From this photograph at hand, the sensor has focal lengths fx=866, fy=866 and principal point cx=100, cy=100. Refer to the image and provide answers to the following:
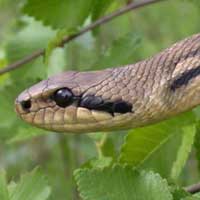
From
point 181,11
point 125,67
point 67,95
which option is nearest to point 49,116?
point 67,95

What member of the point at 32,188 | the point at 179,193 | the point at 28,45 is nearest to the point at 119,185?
the point at 179,193

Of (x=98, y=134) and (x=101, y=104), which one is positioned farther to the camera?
(x=98, y=134)

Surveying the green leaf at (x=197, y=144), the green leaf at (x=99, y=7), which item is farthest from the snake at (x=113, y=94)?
the green leaf at (x=99, y=7)

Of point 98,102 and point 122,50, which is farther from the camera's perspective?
point 122,50

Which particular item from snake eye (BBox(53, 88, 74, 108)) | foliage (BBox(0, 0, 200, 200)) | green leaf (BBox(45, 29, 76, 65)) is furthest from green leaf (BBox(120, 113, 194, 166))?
green leaf (BBox(45, 29, 76, 65))

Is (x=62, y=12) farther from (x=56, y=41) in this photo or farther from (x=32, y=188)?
(x=32, y=188)

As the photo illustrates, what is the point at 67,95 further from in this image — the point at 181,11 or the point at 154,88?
the point at 181,11

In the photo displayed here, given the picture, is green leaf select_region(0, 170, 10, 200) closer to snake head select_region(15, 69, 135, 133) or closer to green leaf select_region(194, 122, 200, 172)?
snake head select_region(15, 69, 135, 133)
